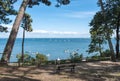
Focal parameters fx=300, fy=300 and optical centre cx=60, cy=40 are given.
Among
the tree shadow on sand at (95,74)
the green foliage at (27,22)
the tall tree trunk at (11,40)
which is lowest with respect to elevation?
the tree shadow on sand at (95,74)

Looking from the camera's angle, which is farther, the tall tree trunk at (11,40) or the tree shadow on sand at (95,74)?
the tall tree trunk at (11,40)

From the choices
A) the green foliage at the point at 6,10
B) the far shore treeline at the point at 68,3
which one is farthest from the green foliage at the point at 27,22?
the green foliage at the point at 6,10

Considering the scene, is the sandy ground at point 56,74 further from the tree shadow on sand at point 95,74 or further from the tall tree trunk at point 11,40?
the tall tree trunk at point 11,40

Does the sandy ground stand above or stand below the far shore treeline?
below

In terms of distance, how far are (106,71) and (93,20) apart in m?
13.9

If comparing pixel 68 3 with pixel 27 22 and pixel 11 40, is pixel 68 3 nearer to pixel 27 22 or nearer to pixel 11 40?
pixel 11 40

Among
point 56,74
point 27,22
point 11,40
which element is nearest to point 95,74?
point 56,74

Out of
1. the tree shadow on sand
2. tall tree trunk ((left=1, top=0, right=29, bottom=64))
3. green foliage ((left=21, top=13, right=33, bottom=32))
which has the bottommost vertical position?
the tree shadow on sand

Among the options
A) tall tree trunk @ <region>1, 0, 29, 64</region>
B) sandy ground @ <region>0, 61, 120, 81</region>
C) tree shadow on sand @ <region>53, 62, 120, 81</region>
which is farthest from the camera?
tall tree trunk @ <region>1, 0, 29, 64</region>

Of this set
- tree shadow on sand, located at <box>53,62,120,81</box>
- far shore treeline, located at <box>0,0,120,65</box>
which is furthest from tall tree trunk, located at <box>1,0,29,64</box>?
tree shadow on sand, located at <box>53,62,120,81</box>

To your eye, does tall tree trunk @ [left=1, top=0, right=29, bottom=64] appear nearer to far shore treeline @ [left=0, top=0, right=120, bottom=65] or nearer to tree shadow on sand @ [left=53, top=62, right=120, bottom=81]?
far shore treeline @ [left=0, top=0, right=120, bottom=65]

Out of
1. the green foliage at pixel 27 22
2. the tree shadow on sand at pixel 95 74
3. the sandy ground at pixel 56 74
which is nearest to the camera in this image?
the sandy ground at pixel 56 74

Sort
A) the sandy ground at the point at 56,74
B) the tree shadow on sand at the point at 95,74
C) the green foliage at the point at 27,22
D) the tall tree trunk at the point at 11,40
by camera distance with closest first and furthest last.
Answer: the sandy ground at the point at 56,74 → the tree shadow on sand at the point at 95,74 → the tall tree trunk at the point at 11,40 → the green foliage at the point at 27,22

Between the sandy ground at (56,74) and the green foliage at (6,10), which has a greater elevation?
the green foliage at (6,10)
